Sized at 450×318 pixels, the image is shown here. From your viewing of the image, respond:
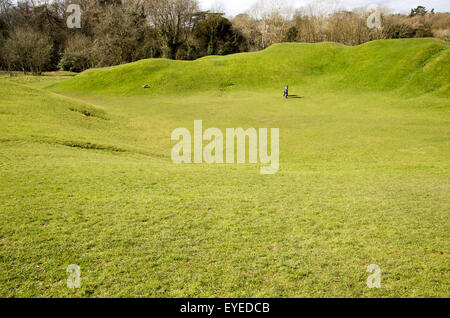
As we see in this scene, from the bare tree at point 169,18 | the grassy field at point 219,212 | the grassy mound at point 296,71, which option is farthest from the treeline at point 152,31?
the grassy field at point 219,212

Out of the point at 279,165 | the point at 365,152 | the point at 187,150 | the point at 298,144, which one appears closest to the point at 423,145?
the point at 365,152

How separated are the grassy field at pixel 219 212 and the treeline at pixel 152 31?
58476 mm

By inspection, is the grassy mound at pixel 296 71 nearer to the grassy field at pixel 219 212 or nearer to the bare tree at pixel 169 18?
the grassy field at pixel 219 212

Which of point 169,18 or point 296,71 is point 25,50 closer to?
point 169,18

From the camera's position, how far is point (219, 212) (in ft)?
30.1

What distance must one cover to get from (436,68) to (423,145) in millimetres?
29998

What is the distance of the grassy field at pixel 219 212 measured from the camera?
20.1 feet

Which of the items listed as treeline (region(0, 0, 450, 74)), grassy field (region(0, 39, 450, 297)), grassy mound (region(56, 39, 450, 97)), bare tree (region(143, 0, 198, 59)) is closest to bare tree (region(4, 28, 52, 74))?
treeline (region(0, 0, 450, 74))

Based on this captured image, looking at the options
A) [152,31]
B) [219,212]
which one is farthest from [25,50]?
[219,212]

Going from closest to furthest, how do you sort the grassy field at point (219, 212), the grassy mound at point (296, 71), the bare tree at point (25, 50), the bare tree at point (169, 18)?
the grassy field at point (219, 212), the grassy mound at point (296, 71), the bare tree at point (25, 50), the bare tree at point (169, 18)

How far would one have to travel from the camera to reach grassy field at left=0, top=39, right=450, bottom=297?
6.12 m

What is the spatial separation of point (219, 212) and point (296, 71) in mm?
49763

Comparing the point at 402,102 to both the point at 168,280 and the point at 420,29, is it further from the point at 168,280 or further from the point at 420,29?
the point at 420,29

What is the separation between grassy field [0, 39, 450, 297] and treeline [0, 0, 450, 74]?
2302 inches
